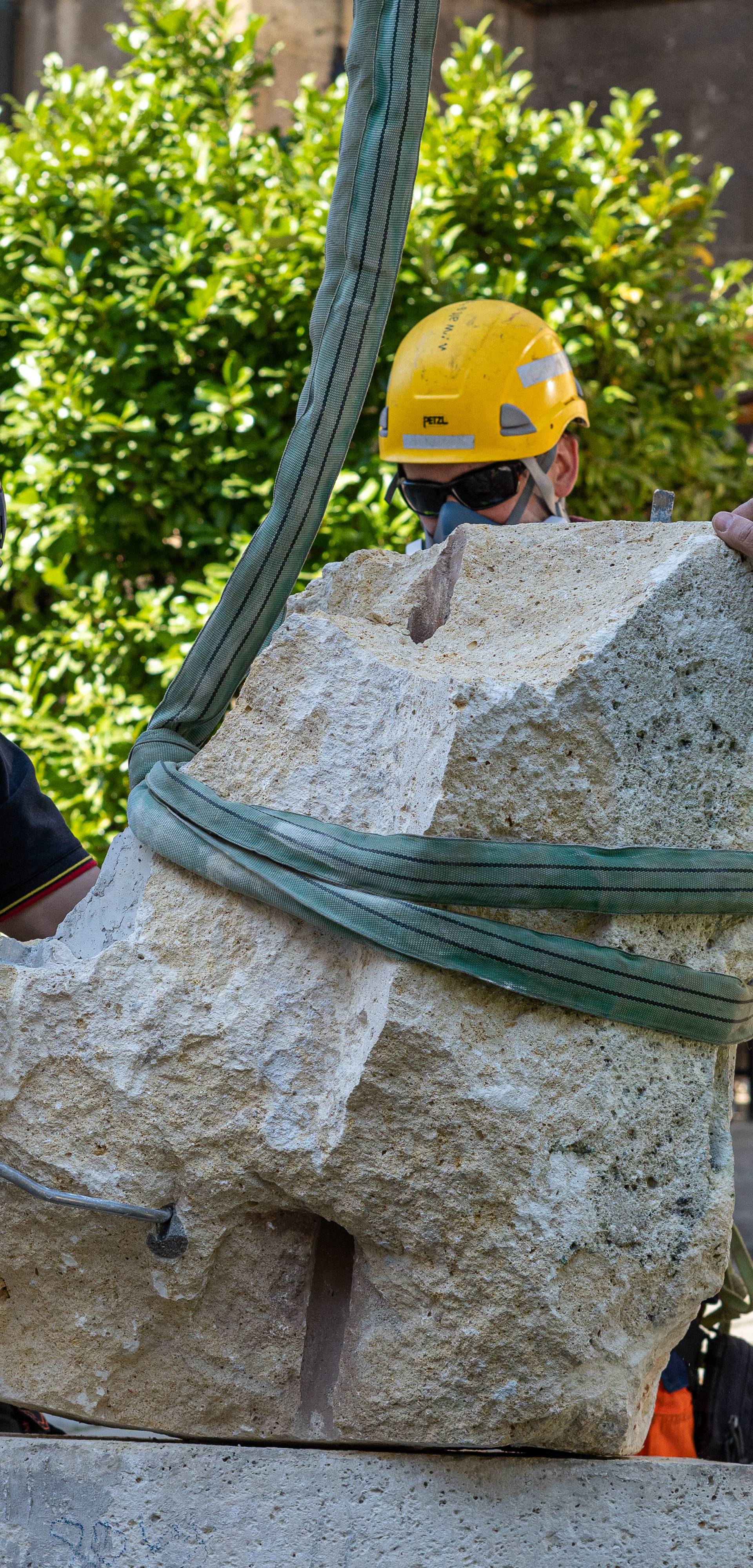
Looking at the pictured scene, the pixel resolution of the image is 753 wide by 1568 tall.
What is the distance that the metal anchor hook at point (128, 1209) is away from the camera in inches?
54.9

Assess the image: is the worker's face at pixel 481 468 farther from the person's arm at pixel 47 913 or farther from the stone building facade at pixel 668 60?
the stone building facade at pixel 668 60

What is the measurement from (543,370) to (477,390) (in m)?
0.17

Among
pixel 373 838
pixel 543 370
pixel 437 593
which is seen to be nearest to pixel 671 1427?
pixel 373 838

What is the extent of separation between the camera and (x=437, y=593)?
1575mm

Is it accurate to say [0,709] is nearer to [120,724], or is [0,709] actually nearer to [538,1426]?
[120,724]

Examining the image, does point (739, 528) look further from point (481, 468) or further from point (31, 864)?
point (31, 864)

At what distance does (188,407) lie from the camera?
3.79m

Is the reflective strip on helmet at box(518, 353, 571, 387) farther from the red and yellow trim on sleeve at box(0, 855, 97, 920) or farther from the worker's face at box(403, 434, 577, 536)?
the red and yellow trim on sleeve at box(0, 855, 97, 920)

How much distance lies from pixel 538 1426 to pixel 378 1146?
0.33 metres

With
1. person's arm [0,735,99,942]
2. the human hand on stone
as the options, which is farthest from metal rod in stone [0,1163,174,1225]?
the human hand on stone

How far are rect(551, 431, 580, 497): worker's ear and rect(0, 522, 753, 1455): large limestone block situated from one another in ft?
3.34

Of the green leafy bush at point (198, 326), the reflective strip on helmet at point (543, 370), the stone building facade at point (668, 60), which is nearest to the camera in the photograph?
the reflective strip on helmet at point (543, 370)

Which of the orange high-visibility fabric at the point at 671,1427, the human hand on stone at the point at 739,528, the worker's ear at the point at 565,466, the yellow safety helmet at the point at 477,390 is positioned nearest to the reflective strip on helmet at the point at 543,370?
the yellow safety helmet at the point at 477,390

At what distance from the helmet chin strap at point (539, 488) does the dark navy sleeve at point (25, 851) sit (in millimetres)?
926
